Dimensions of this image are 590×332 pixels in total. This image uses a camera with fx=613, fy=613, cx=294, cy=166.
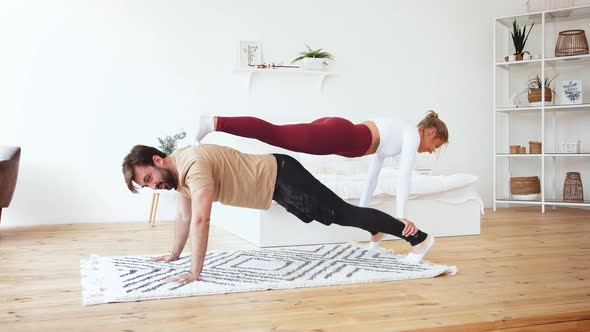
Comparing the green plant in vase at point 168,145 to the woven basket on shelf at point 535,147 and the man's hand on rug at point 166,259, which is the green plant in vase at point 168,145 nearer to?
the man's hand on rug at point 166,259

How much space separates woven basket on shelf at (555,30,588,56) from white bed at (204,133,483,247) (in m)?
2.48

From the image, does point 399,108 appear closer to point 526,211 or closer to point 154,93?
point 526,211

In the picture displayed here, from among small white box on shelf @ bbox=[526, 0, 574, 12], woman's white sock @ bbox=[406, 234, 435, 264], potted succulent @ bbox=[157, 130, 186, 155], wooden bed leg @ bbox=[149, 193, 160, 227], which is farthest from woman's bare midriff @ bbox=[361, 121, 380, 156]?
small white box on shelf @ bbox=[526, 0, 574, 12]

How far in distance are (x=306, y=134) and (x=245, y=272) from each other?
28.3 inches

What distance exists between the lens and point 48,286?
8.77 ft

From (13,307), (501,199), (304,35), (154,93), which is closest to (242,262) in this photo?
(13,307)

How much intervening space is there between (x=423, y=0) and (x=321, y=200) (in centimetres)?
400

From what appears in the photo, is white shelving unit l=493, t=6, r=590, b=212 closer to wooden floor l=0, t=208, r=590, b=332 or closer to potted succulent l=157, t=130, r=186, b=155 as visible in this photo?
wooden floor l=0, t=208, r=590, b=332

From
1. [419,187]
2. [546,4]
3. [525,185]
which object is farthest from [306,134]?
[546,4]

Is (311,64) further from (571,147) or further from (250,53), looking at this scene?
(571,147)

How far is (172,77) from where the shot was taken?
532cm

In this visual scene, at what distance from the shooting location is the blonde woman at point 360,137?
274cm

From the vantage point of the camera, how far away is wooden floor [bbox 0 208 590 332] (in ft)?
6.85

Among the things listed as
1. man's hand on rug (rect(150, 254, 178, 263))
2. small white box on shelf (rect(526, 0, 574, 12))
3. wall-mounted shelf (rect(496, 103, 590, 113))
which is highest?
small white box on shelf (rect(526, 0, 574, 12))
